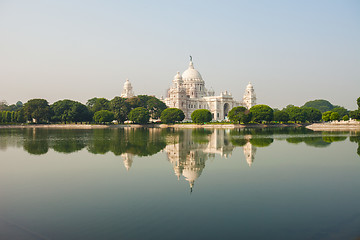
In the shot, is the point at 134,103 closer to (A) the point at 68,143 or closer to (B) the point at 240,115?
(B) the point at 240,115

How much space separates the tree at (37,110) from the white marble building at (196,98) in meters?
42.4

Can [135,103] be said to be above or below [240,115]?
above

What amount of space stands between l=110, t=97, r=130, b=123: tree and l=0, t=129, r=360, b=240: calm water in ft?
222

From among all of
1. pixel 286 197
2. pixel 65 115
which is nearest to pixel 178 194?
pixel 286 197

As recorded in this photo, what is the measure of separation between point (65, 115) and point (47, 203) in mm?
77920

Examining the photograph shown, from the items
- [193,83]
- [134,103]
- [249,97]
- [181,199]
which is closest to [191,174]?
[181,199]

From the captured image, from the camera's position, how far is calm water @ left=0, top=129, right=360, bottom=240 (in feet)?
28.5

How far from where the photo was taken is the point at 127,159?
20625mm

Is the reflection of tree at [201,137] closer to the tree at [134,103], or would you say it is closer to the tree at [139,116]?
the tree at [139,116]

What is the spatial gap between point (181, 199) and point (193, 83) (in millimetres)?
112498

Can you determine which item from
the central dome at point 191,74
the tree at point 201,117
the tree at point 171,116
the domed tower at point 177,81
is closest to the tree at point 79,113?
the tree at point 171,116

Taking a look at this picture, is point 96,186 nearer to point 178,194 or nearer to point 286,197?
point 178,194

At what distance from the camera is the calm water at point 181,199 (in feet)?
28.5

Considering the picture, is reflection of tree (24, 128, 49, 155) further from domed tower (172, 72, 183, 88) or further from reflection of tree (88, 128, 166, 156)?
domed tower (172, 72, 183, 88)
